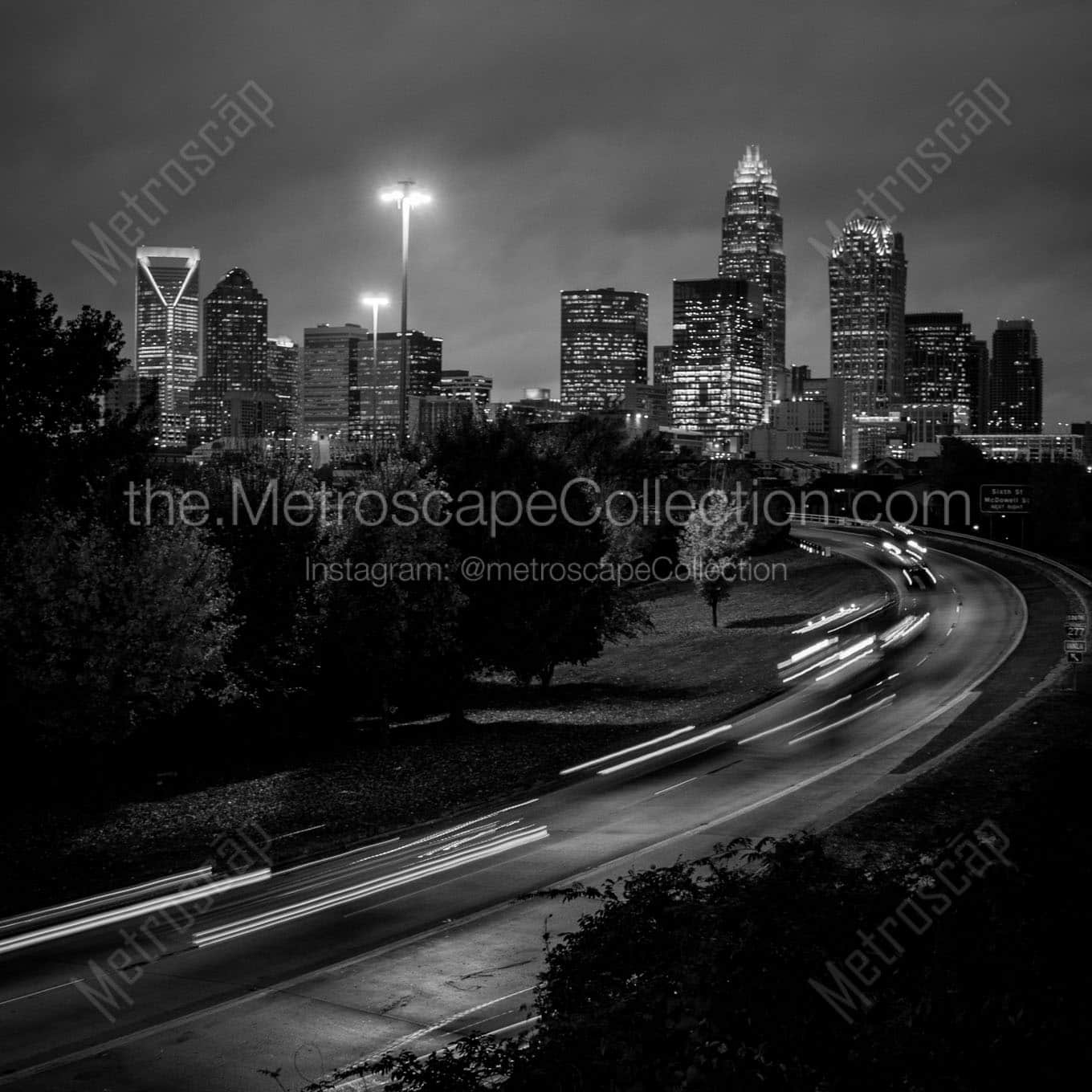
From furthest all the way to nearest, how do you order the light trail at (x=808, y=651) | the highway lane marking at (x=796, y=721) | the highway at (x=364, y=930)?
the light trail at (x=808, y=651), the highway lane marking at (x=796, y=721), the highway at (x=364, y=930)

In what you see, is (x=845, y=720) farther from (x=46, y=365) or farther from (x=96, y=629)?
(x=46, y=365)

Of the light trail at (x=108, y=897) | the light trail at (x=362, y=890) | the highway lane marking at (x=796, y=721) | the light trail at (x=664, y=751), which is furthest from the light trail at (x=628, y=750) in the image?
the light trail at (x=108, y=897)

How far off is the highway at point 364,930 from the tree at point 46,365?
1477cm

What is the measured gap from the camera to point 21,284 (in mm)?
28547

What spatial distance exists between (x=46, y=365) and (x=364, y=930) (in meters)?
19.2

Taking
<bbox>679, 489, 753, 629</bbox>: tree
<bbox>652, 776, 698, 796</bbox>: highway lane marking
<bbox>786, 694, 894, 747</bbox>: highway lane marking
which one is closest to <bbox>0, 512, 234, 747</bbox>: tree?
<bbox>652, 776, 698, 796</bbox>: highway lane marking

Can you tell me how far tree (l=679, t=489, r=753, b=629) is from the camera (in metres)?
57.6

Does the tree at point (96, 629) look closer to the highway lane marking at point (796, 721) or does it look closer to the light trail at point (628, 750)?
the light trail at point (628, 750)

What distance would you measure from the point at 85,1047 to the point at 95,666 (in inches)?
532

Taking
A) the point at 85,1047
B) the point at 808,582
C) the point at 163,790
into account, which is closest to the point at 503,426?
the point at 163,790

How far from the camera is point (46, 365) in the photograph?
93.2 ft

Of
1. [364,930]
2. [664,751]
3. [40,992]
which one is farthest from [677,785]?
[40,992]

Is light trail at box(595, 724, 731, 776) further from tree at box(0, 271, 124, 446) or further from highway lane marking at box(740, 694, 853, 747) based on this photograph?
tree at box(0, 271, 124, 446)

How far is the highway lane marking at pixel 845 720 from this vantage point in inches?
1144
